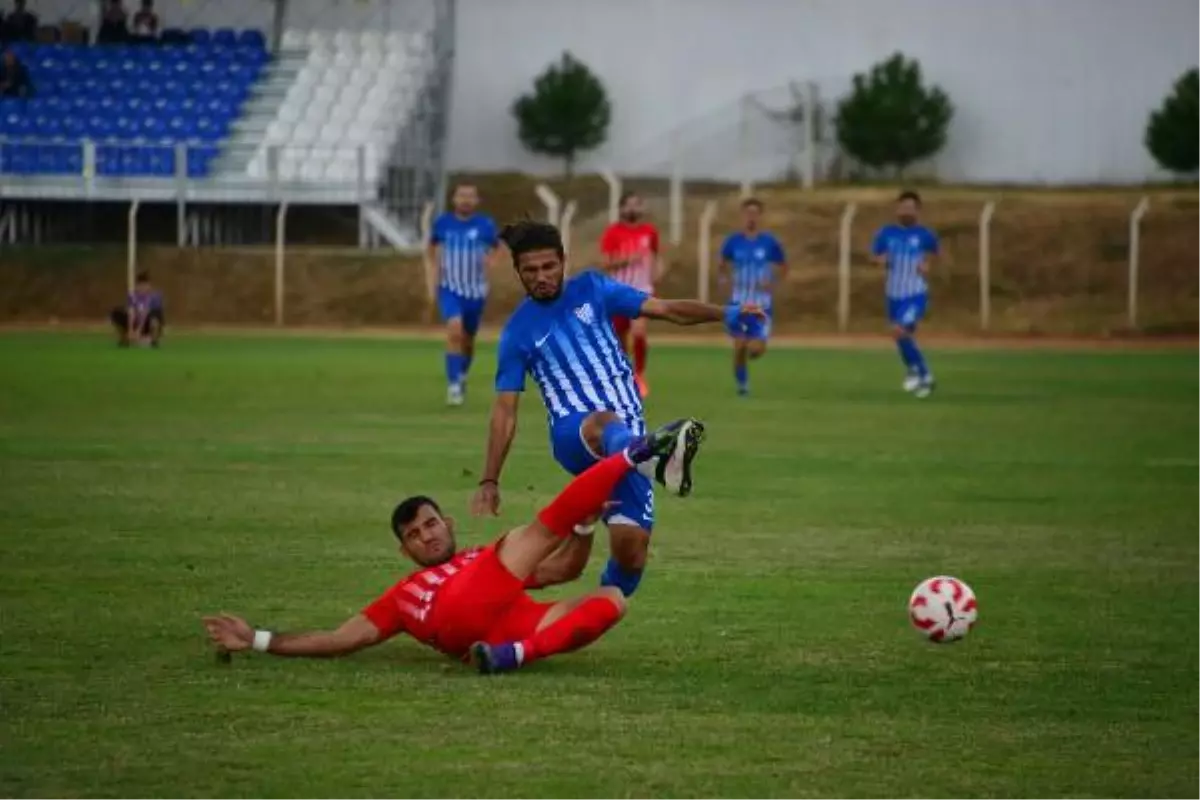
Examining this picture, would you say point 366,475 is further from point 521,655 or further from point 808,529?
point 521,655

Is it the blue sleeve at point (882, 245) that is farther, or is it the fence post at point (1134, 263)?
the fence post at point (1134, 263)

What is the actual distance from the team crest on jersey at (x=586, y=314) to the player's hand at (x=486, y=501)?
2.51 ft

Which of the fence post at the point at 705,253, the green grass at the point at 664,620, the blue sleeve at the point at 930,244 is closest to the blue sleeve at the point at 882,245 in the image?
the blue sleeve at the point at 930,244

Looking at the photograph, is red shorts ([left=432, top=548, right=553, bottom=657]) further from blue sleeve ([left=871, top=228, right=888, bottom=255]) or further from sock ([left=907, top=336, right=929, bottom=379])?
blue sleeve ([left=871, top=228, right=888, bottom=255])

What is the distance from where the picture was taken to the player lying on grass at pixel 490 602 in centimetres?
948

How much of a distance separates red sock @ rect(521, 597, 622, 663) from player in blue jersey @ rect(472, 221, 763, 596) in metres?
0.58

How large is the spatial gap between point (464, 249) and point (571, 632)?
60.2 feet

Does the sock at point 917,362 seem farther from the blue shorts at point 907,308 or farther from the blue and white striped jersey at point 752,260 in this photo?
the blue and white striped jersey at point 752,260

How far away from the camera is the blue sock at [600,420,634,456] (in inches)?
396

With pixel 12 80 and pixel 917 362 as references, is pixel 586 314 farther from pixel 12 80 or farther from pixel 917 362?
pixel 12 80

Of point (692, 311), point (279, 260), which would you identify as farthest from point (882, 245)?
point (692, 311)


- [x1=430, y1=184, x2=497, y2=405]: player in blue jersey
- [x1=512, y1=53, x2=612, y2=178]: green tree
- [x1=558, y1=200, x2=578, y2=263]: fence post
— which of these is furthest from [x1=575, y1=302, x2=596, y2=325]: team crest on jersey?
[x1=512, y1=53, x2=612, y2=178]: green tree

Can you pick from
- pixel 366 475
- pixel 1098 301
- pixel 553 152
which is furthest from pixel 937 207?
pixel 366 475

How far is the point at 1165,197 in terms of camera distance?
49938 millimetres
